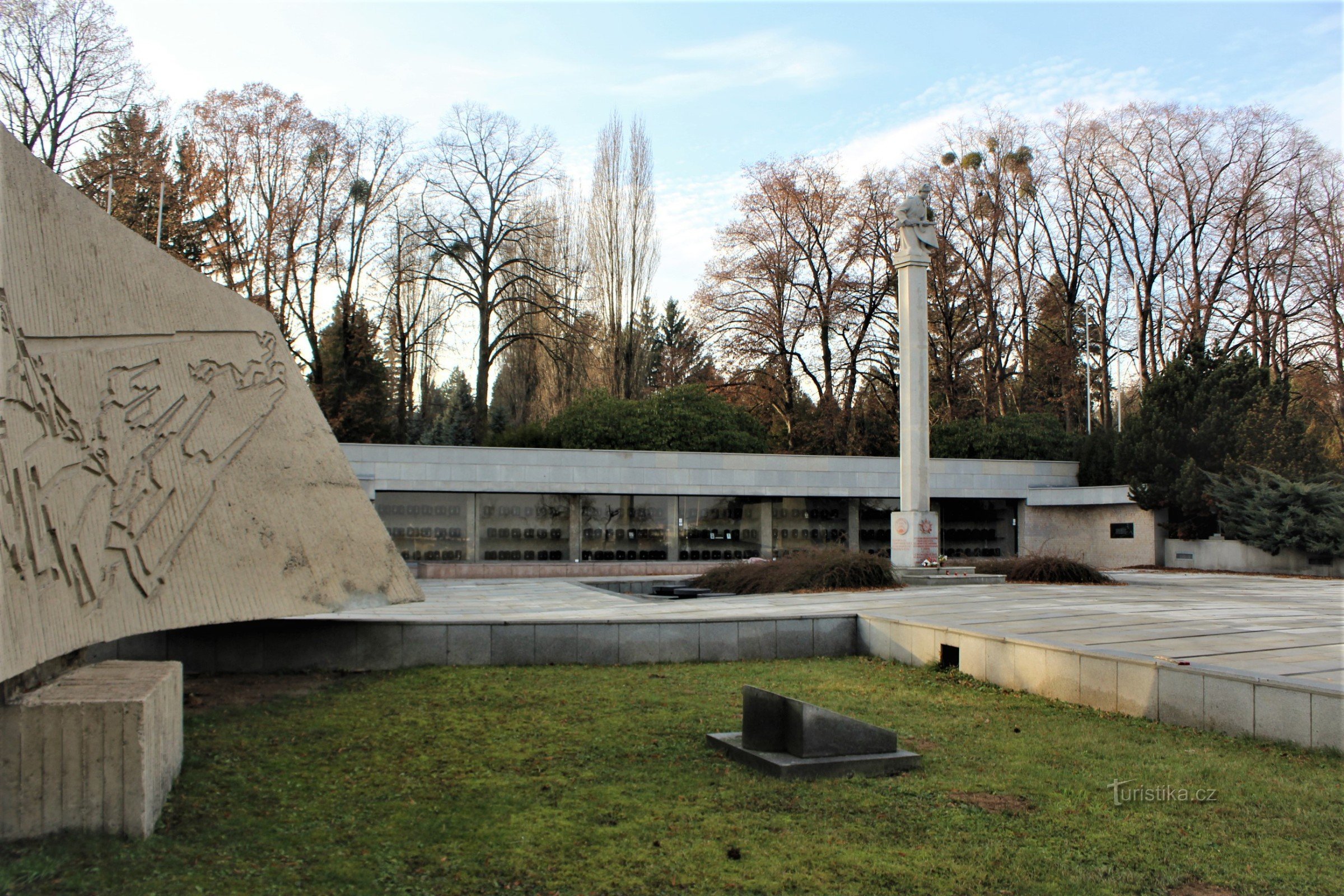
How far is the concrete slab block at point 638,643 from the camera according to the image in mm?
10266

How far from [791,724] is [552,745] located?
173 centimetres

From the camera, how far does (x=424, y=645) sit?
32.0 ft

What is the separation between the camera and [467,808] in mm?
5148

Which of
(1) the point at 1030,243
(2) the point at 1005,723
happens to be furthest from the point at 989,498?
(2) the point at 1005,723

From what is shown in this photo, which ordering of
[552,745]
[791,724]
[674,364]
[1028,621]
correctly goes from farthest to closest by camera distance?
[674,364] → [1028,621] → [552,745] → [791,724]

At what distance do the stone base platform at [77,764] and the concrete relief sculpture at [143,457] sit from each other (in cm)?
31

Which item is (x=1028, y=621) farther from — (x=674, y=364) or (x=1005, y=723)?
(x=674, y=364)

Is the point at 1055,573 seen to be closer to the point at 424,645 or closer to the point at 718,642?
the point at 718,642

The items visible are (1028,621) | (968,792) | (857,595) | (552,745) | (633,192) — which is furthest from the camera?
(633,192)

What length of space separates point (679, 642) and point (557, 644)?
53.7 inches

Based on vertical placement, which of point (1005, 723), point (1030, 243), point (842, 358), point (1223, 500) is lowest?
point (1005, 723)

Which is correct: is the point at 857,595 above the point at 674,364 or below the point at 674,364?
below

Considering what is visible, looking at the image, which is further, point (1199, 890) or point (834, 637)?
point (834, 637)

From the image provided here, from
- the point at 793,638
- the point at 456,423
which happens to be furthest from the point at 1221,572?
the point at 456,423
